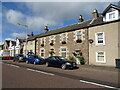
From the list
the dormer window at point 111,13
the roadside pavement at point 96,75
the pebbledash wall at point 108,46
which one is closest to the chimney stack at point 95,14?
the dormer window at point 111,13

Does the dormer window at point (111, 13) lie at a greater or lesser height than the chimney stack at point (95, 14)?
lesser

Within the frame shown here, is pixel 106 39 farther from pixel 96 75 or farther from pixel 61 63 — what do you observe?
pixel 96 75

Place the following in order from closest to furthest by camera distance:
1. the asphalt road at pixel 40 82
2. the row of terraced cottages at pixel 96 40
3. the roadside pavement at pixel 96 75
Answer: the asphalt road at pixel 40 82 → the roadside pavement at pixel 96 75 → the row of terraced cottages at pixel 96 40

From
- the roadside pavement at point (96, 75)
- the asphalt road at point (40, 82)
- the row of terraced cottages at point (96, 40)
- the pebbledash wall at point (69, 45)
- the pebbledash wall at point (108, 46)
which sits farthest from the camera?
the pebbledash wall at point (69, 45)

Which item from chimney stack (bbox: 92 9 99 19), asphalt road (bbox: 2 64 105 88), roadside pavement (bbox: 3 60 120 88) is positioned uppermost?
chimney stack (bbox: 92 9 99 19)

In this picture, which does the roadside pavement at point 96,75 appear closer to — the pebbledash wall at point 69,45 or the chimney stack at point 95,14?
the pebbledash wall at point 69,45

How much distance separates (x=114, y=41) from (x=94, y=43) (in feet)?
9.43

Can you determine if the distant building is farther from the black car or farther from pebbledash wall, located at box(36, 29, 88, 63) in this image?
the black car

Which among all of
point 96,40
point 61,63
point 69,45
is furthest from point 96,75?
point 69,45

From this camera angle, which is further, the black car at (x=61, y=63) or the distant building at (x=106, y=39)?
the distant building at (x=106, y=39)

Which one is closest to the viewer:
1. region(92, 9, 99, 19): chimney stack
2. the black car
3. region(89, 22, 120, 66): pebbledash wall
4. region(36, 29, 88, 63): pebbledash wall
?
the black car

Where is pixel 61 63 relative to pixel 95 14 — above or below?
below

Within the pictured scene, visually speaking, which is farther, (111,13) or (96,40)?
(96,40)

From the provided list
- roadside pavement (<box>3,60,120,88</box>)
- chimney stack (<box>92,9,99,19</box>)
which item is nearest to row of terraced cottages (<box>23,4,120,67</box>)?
chimney stack (<box>92,9,99,19</box>)
